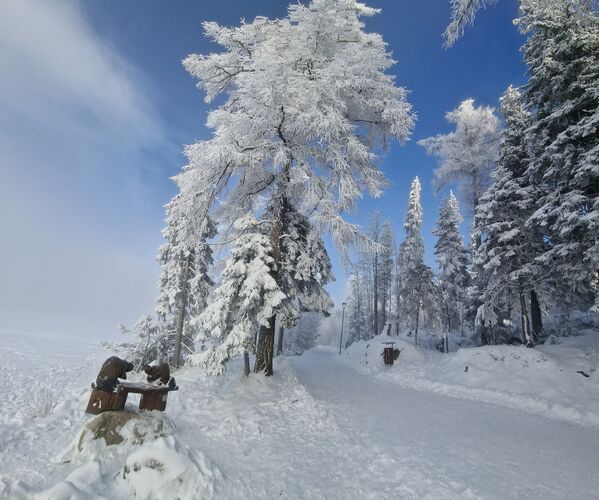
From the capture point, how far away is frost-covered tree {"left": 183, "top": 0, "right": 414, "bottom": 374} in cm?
979

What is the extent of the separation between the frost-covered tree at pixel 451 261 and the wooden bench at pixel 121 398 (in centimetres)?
2710

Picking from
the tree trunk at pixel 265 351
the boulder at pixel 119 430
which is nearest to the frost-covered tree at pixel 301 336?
the tree trunk at pixel 265 351

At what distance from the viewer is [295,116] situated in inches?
396

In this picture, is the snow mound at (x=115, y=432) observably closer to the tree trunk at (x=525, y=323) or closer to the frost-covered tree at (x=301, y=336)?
the tree trunk at (x=525, y=323)

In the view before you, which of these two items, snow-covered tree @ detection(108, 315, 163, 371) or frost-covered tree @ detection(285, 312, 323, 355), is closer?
snow-covered tree @ detection(108, 315, 163, 371)

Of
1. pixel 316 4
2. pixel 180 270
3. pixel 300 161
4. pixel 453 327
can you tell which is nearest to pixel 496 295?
pixel 300 161

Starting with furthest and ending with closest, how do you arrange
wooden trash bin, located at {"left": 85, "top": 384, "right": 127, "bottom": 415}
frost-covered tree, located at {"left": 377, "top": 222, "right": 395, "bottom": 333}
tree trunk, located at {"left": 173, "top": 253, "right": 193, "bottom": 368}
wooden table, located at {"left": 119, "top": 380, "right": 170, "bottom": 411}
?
frost-covered tree, located at {"left": 377, "top": 222, "right": 395, "bottom": 333} < tree trunk, located at {"left": 173, "top": 253, "right": 193, "bottom": 368} < wooden table, located at {"left": 119, "top": 380, "right": 170, "bottom": 411} < wooden trash bin, located at {"left": 85, "top": 384, "right": 127, "bottom": 415}

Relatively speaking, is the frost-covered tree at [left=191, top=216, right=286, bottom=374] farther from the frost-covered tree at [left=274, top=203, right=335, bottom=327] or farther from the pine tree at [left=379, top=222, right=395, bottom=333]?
the pine tree at [left=379, top=222, right=395, bottom=333]

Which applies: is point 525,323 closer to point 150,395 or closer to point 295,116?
point 295,116

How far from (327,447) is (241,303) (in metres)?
4.43

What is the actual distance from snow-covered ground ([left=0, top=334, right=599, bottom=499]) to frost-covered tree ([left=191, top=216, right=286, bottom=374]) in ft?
3.44

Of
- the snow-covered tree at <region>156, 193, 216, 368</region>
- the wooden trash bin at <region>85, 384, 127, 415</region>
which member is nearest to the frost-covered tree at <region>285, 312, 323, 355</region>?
the snow-covered tree at <region>156, 193, 216, 368</region>

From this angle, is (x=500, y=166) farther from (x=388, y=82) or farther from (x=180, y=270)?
(x=180, y=270)

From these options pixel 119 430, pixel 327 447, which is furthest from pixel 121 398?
pixel 327 447
